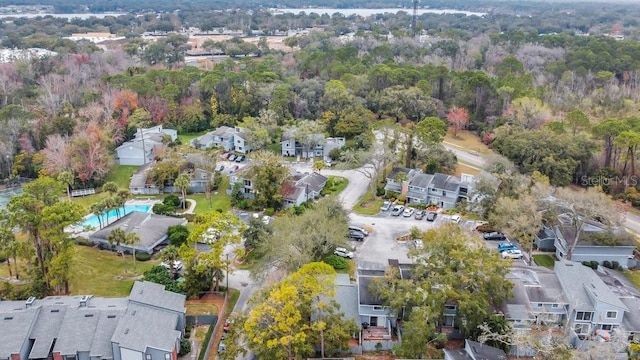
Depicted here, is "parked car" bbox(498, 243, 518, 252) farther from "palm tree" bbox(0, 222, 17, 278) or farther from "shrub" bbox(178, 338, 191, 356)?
"palm tree" bbox(0, 222, 17, 278)

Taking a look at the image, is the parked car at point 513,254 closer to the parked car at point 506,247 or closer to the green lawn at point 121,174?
the parked car at point 506,247

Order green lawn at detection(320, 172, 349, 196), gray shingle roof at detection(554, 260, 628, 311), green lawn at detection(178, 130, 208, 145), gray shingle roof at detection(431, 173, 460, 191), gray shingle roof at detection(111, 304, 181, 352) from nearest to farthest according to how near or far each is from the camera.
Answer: gray shingle roof at detection(111, 304, 181, 352) → gray shingle roof at detection(554, 260, 628, 311) → gray shingle roof at detection(431, 173, 460, 191) → green lawn at detection(320, 172, 349, 196) → green lawn at detection(178, 130, 208, 145)

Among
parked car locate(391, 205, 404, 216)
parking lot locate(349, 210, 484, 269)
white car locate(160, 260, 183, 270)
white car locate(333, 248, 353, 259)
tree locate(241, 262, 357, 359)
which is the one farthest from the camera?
parked car locate(391, 205, 404, 216)

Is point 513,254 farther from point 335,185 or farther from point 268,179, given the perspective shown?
point 268,179

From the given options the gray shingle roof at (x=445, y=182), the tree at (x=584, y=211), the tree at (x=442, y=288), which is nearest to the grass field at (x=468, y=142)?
the gray shingle roof at (x=445, y=182)

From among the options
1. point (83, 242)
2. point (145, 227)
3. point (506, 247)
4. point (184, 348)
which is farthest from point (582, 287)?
point (83, 242)

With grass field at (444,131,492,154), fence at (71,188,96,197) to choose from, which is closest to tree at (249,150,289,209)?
fence at (71,188,96,197)

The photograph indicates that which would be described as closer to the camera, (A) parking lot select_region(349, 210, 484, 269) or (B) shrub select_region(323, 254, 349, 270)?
(B) shrub select_region(323, 254, 349, 270)

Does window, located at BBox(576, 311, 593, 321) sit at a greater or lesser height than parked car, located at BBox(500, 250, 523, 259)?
greater
